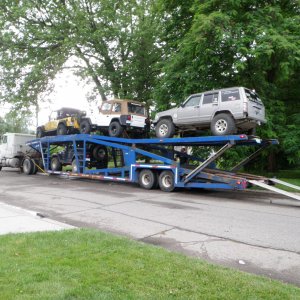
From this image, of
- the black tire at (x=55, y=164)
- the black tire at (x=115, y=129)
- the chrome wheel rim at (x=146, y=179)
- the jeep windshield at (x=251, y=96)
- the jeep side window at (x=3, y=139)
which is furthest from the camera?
the jeep side window at (x=3, y=139)

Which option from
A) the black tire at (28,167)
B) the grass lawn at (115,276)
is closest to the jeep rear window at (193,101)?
the grass lawn at (115,276)

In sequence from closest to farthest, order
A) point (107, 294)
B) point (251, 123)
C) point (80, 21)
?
1. point (107, 294)
2. point (251, 123)
3. point (80, 21)

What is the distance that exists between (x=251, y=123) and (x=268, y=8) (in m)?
5.27

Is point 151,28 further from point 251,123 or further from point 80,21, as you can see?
point 251,123

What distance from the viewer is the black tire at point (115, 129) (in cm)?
1527

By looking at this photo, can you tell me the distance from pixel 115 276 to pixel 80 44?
20496 millimetres

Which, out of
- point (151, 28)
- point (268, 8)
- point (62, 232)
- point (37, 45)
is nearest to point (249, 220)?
point (62, 232)

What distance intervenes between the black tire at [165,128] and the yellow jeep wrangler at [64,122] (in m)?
4.56

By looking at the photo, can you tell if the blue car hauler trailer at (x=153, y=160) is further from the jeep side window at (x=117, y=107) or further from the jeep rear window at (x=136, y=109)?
the jeep rear window at (x=136, y=109)

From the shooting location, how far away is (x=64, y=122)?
18156 millimetres

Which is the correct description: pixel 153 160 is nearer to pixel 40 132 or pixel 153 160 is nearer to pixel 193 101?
pixel 193 101

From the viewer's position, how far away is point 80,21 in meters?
21.8

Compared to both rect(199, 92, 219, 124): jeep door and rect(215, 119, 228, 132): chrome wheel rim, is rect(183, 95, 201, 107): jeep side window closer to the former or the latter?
rect(199, 92, 219, 124): jeep door

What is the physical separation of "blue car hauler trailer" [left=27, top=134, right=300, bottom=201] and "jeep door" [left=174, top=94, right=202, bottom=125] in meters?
0.71
